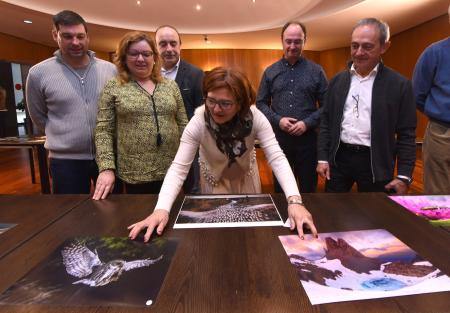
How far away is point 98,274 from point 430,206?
1.13m

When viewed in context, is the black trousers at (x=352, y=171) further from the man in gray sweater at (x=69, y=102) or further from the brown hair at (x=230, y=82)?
the man in gray sweater at (x=69, y=102)

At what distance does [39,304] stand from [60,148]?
121 cm

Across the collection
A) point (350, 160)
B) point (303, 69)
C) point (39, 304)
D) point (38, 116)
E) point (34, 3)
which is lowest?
point (39, 304)

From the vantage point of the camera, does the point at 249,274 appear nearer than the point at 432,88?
Yes

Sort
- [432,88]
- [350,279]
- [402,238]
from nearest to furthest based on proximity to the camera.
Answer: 1. [350,279]
2. [402,238]
3. [432,88]

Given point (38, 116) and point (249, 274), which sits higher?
point (38, 116)

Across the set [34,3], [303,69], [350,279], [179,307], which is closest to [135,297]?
[179,307]

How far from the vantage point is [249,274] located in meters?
0.78

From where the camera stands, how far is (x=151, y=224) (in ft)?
3.43

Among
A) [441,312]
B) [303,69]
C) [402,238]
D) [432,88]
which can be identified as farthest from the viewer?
[303,69]

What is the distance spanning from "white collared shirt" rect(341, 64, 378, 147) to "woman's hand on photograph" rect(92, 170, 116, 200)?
119cm

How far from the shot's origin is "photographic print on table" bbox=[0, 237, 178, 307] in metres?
0.72

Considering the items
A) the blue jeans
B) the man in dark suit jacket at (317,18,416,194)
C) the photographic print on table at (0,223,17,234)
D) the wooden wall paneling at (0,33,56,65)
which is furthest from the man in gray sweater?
the wooden wall paneling at (0,33,56,65)

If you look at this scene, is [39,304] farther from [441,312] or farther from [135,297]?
[441,312]
